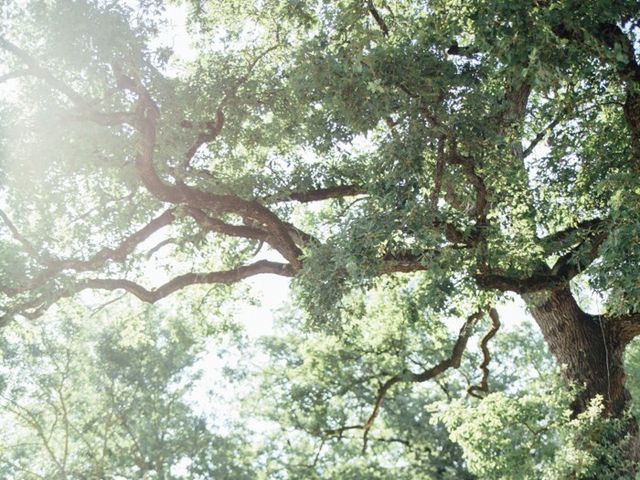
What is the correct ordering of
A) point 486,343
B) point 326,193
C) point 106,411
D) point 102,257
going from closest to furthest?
point 102,257 → point 326,193 → point 486,343 → point 106,411

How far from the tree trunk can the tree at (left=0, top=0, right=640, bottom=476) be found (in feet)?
0.09

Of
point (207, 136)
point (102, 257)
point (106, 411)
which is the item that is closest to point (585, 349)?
point (207, 136)

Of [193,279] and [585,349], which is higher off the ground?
[193,279]

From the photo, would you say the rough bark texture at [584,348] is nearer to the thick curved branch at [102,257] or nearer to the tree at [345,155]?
the tree at [345,155]

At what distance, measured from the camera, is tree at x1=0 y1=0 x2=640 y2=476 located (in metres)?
6.56

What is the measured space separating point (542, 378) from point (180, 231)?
5261mm

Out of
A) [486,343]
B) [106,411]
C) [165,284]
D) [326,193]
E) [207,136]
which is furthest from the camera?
[106,411]

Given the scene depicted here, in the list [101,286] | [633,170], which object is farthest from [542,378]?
[101,286]

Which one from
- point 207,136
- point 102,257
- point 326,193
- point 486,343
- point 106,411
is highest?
point 106,411

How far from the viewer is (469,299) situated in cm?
902

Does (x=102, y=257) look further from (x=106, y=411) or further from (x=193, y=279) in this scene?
(x=106, y=411)

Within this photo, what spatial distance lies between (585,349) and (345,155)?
157 inches

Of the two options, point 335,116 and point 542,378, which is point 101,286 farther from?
point 542,378

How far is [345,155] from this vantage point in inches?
383
